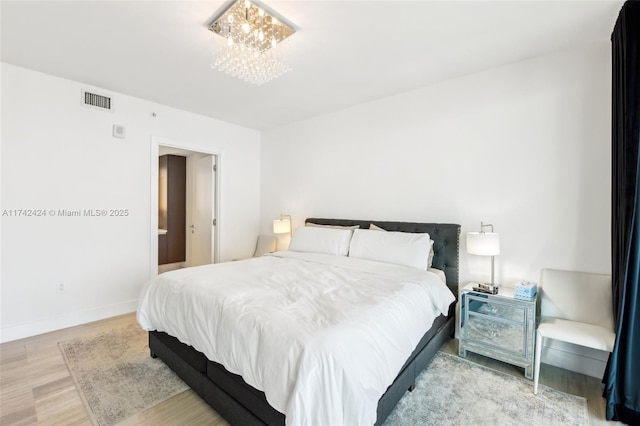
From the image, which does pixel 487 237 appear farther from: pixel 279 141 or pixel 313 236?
pixel 279 141

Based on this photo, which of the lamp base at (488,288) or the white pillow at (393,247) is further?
the white pillow at (393,247)

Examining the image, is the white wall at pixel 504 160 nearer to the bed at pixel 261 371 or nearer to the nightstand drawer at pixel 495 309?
the bed at pixel 261 371

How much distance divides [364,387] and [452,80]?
10.0 feet

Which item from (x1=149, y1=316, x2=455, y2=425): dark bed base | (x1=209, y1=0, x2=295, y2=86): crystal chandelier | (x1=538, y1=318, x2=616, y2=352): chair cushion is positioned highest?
(x1=209, y1=0, x2=295, y2=86): crystal chandelier

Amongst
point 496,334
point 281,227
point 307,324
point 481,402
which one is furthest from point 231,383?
point 281,227

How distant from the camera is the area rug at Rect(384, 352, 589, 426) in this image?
183cm

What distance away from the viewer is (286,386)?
4.24 feet

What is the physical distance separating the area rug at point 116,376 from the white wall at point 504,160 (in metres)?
2.73

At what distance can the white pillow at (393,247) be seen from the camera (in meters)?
2.80

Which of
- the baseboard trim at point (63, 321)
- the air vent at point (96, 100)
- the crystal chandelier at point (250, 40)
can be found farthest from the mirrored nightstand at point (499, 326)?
the air vent at point (96, 100)

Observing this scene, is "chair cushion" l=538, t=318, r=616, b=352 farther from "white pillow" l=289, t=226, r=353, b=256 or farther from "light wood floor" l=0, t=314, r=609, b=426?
"white pillow" l=289, t=226, r=353, b=256

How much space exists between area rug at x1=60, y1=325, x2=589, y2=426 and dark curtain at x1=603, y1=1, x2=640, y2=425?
26 cm

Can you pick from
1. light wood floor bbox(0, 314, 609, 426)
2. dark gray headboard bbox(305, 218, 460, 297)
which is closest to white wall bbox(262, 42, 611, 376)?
dark gray headboard bbox(305, 218, 460, 297)

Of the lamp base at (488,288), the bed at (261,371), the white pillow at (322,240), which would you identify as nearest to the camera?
the bed at (261,371)
